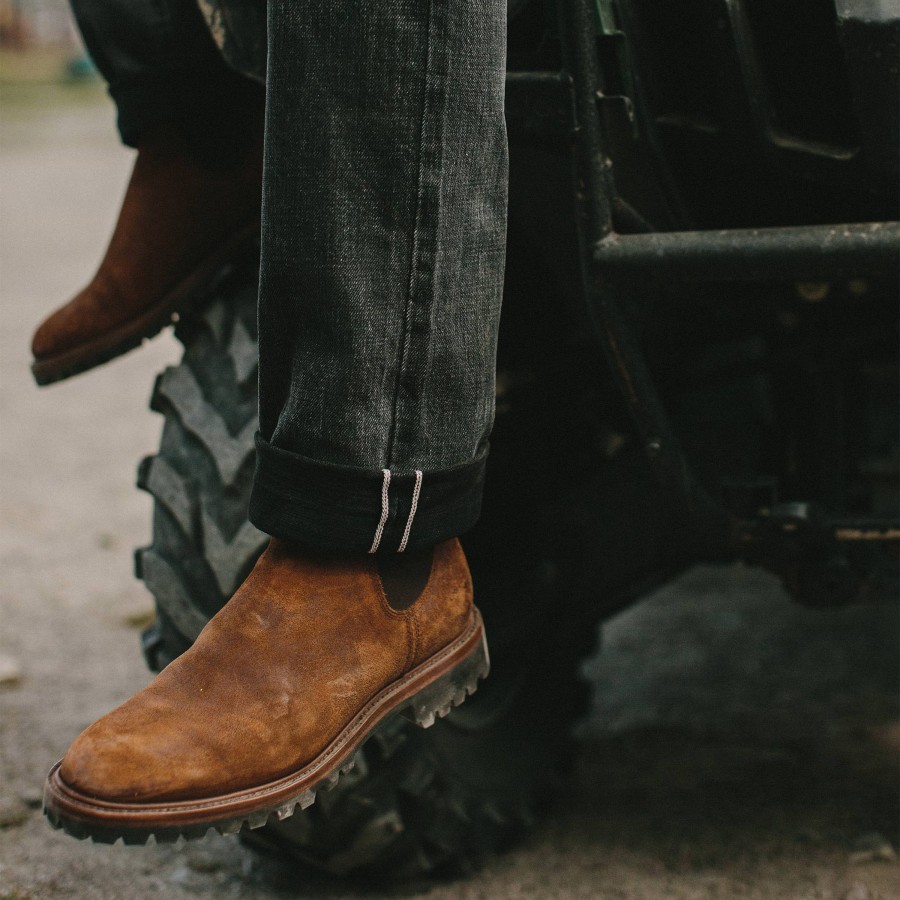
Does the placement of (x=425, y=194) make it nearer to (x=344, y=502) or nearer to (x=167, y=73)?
(x=344, y=502)

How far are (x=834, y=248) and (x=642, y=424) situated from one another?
0.22 m

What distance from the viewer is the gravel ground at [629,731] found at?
4.57ft

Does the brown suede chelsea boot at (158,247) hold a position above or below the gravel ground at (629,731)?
above

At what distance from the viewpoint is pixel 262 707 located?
0.94 metres

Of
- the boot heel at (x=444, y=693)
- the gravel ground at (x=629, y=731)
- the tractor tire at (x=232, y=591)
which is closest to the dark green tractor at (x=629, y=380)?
the tractor tire at (x=232, y=591)

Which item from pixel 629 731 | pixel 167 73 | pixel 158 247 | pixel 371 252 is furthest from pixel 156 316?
pixel 629 731

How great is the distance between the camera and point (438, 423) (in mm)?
949

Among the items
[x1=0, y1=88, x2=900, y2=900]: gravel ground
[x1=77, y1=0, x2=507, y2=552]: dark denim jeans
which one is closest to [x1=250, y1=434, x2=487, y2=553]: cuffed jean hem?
[x1=77, y1=0, x2=507, y2=552]: dark denim jeans

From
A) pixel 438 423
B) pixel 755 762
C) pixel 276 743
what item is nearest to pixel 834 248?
pixel 438 423

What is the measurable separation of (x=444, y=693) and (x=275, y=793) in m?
0.18

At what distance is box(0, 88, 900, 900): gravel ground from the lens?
4.57 ft

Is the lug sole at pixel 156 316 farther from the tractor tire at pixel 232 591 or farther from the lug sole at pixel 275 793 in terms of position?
the lug sole at pixel 275 793

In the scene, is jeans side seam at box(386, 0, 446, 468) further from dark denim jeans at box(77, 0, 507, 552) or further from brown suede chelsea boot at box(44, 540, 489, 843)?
brown suede chelsea boot at box(44, 540, 489, 843)

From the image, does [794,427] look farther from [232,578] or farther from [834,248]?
[232,578]
